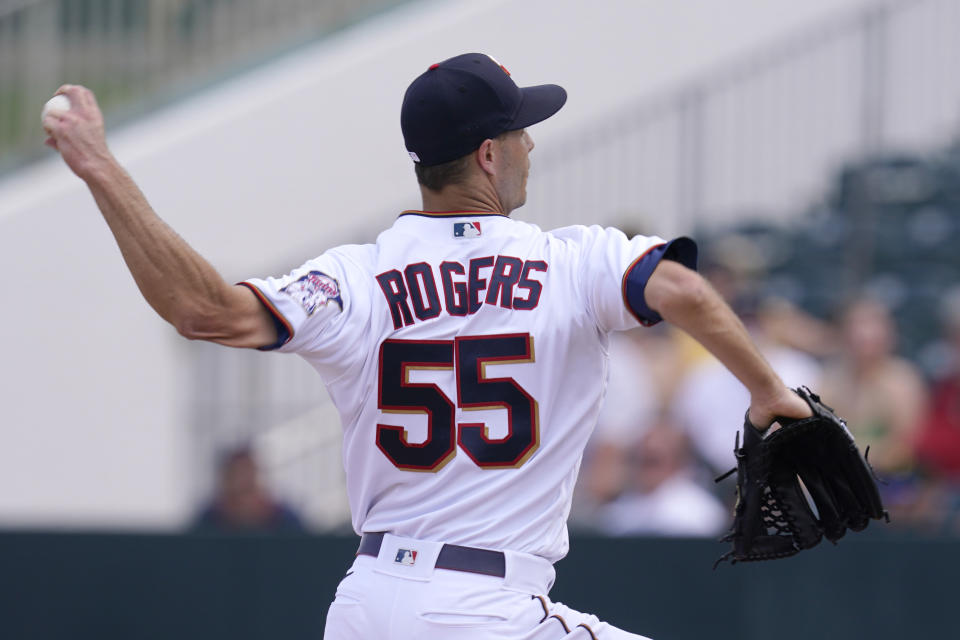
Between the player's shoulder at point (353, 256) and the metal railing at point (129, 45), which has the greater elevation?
the metal railing at point (129, 45)

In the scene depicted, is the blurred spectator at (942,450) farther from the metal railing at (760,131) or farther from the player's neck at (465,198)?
the player's neck at (465,198)

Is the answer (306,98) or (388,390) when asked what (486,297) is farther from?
(306,98)

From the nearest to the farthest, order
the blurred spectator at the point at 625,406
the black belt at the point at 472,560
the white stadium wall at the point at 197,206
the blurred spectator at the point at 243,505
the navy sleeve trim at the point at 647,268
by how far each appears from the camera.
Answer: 1. the navy sleeve trim at the point at 647,268
2. the black belt at the point at 472,560
3. the blurred spectator at the point at 625,406
4. the blurred spectator at the point at 243,505
5. the white stadium wall at the point at 197,206

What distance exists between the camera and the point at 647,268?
299 cm

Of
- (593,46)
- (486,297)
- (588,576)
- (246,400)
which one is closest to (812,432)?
(486,297)

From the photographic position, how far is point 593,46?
10.6 m

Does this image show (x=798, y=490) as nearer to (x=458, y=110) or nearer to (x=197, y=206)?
(x=458, y=110)

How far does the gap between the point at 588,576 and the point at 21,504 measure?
14.0 feet

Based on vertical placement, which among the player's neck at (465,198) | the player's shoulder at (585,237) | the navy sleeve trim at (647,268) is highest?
the player's neck at (465,198)

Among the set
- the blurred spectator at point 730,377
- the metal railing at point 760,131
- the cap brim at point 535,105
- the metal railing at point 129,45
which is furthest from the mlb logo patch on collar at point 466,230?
the metal railing at point 129,45

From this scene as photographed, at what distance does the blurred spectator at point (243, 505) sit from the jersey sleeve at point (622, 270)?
483 centimetres

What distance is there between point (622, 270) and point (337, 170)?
7.00m

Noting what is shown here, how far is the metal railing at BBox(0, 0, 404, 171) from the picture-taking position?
31.5ft

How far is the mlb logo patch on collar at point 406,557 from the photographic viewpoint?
10.4 feet
